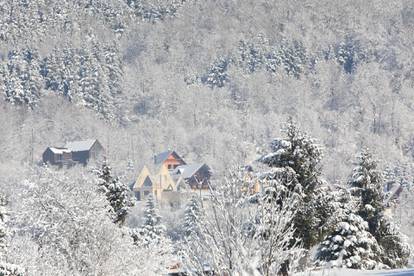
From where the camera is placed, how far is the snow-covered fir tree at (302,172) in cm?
3703

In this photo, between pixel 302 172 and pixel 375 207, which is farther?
pixel 375 207

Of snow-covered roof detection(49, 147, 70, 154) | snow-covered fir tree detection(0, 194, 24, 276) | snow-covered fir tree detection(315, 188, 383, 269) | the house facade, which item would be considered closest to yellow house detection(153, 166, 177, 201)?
the house facade

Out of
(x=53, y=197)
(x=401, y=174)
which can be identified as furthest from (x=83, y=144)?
(x=53, y=197)

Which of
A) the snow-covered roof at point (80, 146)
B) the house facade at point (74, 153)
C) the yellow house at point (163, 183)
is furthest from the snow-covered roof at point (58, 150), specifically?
the yellow house at point (163, 183)

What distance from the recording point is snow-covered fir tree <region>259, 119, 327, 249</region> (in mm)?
37031

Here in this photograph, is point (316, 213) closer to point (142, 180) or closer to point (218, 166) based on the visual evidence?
point (142, 180)

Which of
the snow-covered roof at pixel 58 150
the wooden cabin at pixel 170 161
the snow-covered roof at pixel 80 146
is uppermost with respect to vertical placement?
the snow-covered roof at pixel 80 146

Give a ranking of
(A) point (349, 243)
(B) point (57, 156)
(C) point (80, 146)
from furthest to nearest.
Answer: (C) point (80, 146), (B) point (57, 156), (A) point (349, 243)

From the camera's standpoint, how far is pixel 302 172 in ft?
124

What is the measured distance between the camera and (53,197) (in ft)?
145

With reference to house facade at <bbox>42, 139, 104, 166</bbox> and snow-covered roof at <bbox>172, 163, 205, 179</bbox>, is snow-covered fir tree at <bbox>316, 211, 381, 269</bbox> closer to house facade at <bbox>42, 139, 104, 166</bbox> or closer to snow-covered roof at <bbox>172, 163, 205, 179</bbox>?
snow-covered roof at <bbox>172, 163, 205, 179</bbox>

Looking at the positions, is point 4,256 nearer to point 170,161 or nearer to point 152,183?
point 152,183

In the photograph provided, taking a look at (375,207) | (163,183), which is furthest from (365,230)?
(163,183)

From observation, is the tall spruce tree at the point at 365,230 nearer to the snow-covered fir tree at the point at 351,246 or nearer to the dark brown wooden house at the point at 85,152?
the snow-covered fir tree at the point at 351,246
